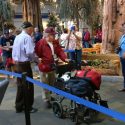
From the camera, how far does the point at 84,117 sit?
705 centimetres

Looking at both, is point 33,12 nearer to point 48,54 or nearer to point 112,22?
point 112,22

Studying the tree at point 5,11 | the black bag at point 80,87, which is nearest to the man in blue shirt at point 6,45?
the black bag at point 80,87

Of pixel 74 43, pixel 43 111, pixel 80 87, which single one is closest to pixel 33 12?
pixel 74 43

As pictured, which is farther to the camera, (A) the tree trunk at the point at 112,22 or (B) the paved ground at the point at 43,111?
(A) the tree trunk at the point at 112,22

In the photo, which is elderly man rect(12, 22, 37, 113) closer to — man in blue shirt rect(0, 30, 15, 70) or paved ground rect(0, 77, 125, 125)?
paved ground rect(0, 77, 125, 125)

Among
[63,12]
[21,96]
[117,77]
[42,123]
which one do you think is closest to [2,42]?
[117,77]

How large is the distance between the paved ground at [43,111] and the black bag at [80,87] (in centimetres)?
65

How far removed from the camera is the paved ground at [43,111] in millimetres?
7277

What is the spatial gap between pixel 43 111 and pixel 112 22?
6.07 m

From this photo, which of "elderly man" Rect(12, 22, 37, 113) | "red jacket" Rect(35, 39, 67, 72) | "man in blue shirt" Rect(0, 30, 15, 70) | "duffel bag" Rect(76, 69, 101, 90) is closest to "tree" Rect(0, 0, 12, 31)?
"man in blue shirt" Rect(0, 30, 15, 70)

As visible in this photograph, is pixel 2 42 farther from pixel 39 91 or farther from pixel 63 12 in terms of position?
pixel 63 12

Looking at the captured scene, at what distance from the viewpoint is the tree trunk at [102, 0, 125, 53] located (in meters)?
12.9

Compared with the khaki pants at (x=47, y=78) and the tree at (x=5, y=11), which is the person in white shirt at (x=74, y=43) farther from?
the tree at (x=5, y=11)

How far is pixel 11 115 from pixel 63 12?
2971 centimetres
